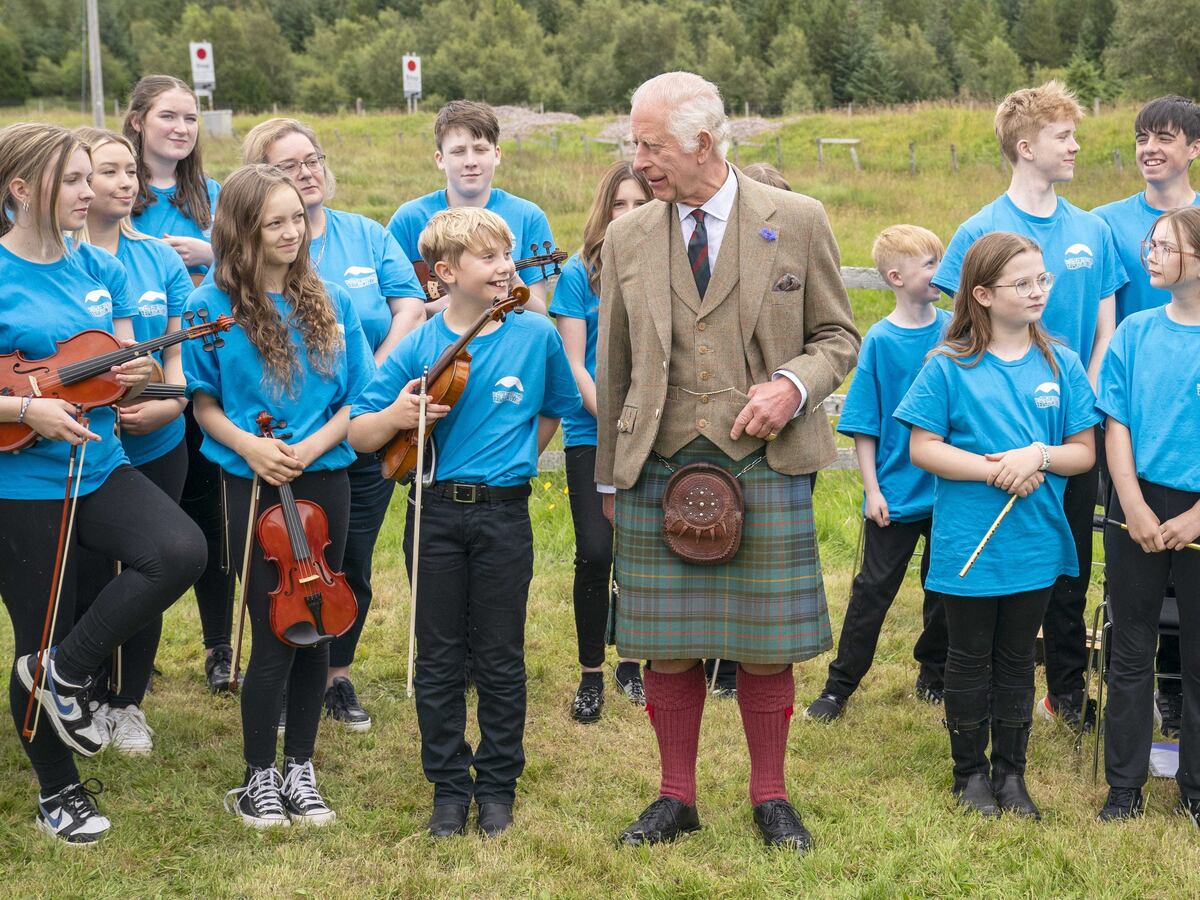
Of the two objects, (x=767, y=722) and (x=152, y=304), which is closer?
(x=767, y=722)

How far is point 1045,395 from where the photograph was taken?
13.0 feet

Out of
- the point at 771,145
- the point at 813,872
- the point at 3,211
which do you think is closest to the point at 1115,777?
the point at 813,872

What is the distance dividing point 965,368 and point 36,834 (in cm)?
336

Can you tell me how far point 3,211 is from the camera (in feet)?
12.7

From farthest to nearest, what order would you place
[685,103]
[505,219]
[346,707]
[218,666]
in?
[218,666]
[505,219]
[346,707]
[685,103]

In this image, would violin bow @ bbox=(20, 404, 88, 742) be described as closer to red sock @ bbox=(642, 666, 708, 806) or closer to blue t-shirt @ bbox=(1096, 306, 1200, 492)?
red sock @ bbox=(642, 666, 708, 806)

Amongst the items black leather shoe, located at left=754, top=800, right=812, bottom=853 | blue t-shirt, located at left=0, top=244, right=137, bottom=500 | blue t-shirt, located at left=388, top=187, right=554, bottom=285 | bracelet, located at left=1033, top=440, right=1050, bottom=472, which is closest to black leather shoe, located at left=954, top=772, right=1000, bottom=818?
black leather shoe, located at left=754, top=800, right=812, bottom=853

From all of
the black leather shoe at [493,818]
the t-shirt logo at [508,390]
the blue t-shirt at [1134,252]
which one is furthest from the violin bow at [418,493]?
the blue t-shirt at [1134,252]

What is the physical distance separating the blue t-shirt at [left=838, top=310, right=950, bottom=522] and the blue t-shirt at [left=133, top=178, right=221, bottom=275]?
2715 millimetres

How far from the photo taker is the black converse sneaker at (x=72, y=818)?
3.96 metres

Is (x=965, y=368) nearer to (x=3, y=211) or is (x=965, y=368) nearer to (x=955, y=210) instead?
(x=3, y=211)

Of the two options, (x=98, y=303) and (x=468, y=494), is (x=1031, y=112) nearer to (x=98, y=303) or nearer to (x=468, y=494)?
(x=468, y=494)

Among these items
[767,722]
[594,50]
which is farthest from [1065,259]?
[594,50]

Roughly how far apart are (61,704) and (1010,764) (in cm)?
309
